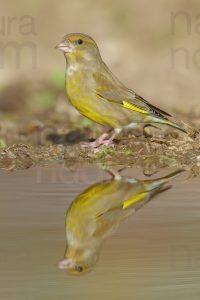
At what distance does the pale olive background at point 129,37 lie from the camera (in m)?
16.5

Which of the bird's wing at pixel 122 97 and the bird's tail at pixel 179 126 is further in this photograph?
the bird's tail at pixel 179 126

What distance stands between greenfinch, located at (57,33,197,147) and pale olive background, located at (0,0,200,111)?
16.8 ft

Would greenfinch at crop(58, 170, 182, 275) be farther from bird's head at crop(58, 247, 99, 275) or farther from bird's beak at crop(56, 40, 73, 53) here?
bird's beak at crop(56, 40, 73, 53)

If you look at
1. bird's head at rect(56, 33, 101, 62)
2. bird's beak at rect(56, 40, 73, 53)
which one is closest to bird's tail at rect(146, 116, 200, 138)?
bird's head at rect(56, 33, 101, 62)

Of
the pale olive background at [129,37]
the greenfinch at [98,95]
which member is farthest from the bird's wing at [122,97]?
the pale olive background at [129,37]

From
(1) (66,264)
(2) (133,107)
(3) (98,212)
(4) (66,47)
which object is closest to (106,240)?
(1) (66,264)

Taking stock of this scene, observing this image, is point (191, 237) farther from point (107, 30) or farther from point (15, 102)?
point (107, 30)

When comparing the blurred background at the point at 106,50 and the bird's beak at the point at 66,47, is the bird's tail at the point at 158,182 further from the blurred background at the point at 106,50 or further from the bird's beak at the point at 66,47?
the blurred background at the point at 106,50

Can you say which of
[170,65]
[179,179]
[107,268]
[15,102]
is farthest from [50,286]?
[170,65]

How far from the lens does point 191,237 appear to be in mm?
6648

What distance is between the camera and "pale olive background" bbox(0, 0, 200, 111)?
54.1 feet

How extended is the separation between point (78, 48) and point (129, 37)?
750cm

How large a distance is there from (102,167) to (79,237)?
9.98 feet

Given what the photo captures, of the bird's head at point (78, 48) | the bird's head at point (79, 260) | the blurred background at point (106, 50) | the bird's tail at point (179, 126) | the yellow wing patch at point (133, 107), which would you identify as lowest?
the blurred background at point (106, 50)
